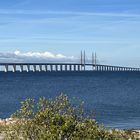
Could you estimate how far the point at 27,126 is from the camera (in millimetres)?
15148

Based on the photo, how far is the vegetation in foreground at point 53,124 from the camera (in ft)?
47.5

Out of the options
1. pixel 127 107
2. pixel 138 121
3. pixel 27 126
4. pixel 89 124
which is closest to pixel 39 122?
pixel 27 126

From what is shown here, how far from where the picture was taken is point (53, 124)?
48.0 ft

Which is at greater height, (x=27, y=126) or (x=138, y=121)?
(x=27, y=126)

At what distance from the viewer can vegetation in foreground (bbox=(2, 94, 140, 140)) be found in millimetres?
14477

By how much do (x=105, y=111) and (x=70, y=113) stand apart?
157 ft

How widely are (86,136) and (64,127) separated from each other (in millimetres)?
705

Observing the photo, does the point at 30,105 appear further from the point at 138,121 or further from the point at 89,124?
the point at 138,121

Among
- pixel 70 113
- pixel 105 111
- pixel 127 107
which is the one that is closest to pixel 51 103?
pixel 70 113

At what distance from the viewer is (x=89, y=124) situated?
1498cm

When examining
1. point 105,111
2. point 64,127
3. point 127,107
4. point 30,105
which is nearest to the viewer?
point 64,127

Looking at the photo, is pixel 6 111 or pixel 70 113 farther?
pixel 6 111

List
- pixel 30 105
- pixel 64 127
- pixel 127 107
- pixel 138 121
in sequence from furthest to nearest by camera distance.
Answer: pixel 127 107
pixel 138 121
pixel 30 105
pixel 64 127

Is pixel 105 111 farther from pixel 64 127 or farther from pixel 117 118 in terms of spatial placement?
pixel 64 127
